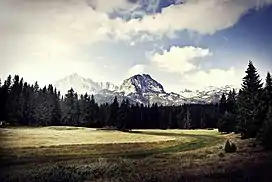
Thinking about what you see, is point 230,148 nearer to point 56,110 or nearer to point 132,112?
point 56,110

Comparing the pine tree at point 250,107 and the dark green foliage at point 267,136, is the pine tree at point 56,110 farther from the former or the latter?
the dark green foliage at point 267,136

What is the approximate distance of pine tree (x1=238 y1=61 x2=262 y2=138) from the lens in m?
16.3

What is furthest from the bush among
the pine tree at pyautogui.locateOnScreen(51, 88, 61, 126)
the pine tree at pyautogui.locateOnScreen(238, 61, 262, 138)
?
the pine tree at pyautogui.locateOnScreen(51, 88, 61, 126)

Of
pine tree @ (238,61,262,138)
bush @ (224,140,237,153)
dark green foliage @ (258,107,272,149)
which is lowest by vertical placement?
bush @ (224,140,237,153)

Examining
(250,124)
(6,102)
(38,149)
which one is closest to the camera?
(6,102)

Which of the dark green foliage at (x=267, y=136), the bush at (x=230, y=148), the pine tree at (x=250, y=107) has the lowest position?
the bush at (x=230, y=148)

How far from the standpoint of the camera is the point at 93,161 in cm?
1095

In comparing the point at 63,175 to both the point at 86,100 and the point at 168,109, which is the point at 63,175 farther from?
the point at 168,109

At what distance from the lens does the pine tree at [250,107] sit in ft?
53.4

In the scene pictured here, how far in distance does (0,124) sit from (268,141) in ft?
27.1

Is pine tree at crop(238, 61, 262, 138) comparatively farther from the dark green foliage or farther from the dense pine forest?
the dark green foliage

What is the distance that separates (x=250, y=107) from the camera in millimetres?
21766

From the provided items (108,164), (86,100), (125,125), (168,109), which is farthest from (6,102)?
(168,109)

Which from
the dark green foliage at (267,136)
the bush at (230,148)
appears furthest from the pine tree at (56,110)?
the dark green foliage at (267,136)
